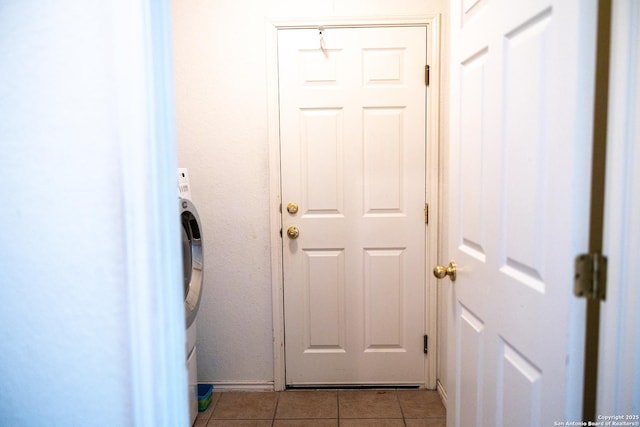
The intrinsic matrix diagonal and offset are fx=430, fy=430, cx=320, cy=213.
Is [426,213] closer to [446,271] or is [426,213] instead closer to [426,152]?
[426,152]

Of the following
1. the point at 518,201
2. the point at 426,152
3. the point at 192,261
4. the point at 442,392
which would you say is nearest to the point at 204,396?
the point at 192,261

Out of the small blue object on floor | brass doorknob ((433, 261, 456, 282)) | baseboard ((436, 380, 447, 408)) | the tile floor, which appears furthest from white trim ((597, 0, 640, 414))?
the small blue object on floor

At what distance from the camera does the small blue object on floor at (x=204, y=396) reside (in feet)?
7.72

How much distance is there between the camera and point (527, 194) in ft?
3.25

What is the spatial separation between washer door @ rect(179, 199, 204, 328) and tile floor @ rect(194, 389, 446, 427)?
0.64 meters

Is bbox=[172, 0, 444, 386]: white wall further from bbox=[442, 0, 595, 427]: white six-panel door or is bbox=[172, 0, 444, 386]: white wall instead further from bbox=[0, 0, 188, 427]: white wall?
bbox=[0, 0, 188, 427]: white wall

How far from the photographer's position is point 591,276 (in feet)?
2.73

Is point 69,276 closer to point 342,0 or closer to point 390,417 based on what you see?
point 390,417

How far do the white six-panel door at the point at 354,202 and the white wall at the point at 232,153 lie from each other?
0.13 m

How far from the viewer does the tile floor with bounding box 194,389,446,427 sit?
2230 millimetres

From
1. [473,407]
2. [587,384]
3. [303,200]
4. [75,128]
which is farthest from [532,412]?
[303,200]

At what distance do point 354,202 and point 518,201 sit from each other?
1.47 meters

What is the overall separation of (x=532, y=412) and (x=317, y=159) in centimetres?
172

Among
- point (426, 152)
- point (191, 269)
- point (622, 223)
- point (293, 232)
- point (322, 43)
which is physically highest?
point (322, 43)
